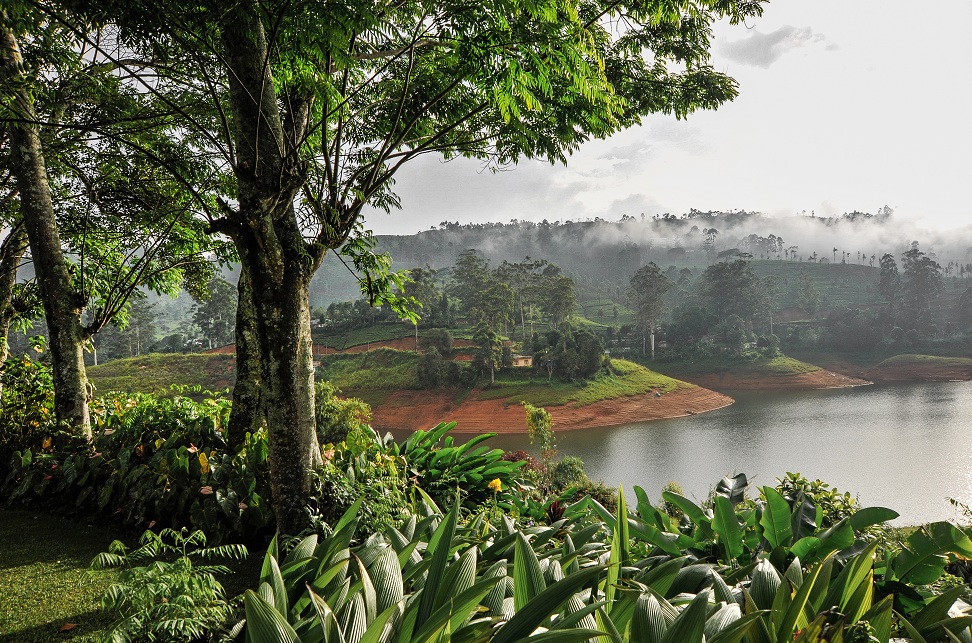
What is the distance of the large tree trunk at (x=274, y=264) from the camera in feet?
8.52

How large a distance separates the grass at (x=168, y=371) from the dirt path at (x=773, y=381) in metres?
29.5

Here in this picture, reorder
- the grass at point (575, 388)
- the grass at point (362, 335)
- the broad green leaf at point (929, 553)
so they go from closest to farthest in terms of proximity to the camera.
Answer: the broad green leaf at point (929, 553) → the grass at point (575, 388) → the grass at point (362, 335)

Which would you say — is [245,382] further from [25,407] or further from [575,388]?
[575,388]

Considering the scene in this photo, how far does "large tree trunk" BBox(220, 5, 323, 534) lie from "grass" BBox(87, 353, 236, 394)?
2828 cm

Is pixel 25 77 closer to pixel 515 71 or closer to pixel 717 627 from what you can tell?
pixel 515 71

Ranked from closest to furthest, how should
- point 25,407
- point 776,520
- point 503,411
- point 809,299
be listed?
point 776,520, point 25,407, point 503,411, point 809,299

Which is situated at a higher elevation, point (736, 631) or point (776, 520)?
point (736, 631)

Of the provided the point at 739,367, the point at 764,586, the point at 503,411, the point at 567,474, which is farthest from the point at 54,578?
the point at 739,367

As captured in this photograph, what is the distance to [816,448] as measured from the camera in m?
18.0

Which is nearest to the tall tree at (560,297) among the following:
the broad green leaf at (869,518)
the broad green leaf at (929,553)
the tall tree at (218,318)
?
the tall tree at (218,318)

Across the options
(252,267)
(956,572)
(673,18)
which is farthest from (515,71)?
(956,572)

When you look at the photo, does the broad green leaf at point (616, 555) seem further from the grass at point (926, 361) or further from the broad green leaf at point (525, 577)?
the grass at point (926, 361)

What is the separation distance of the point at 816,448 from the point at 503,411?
42.9ft

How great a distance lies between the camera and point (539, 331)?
4278 cm
